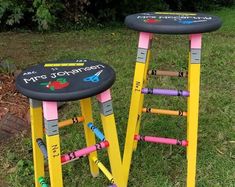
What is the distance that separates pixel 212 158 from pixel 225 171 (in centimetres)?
18

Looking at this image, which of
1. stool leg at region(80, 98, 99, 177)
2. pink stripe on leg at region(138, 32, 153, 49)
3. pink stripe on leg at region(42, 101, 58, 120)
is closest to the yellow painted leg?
pink stripe on leg at region(42, 101, 58, 120)

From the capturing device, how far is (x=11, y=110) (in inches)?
146

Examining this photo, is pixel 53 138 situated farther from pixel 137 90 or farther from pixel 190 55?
pixel 190 55

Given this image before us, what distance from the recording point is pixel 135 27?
101 inches

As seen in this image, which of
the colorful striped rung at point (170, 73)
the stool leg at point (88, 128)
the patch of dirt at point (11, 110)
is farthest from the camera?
the patch of dirt at point (11, 110)

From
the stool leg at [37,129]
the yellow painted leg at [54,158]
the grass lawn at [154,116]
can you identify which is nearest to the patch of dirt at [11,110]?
the grass lawn at [154,116]

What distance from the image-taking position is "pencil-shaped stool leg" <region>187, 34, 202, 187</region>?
255 centimetres

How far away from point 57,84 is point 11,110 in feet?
5.35

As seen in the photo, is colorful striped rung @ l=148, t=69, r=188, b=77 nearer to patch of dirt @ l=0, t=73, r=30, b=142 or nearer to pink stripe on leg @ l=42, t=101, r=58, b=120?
pink stripe on leg @ l=42, t=101, r=58, b=120

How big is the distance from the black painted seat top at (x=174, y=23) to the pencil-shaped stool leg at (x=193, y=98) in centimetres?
9

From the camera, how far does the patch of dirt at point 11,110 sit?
3.52 meters

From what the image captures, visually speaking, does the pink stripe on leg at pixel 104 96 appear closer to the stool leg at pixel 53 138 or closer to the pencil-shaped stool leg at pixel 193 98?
the stool leg at pixel 53 138

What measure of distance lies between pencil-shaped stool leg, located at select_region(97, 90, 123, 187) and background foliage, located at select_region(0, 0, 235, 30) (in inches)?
167

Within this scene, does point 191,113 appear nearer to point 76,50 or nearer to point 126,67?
point 126,67
